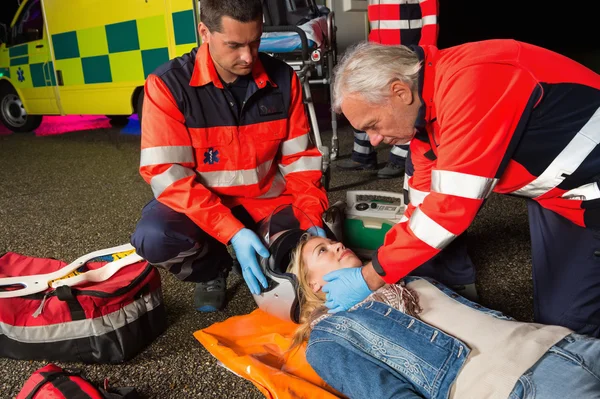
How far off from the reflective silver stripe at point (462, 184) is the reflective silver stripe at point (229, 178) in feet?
2.62

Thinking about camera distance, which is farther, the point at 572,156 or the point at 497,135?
the point at 572,156

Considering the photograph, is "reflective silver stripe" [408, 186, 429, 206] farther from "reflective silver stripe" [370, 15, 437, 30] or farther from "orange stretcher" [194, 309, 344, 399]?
"reflective silver stripe" [370, 15, 437, 30]

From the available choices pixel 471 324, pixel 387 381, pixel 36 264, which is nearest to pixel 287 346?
pixel 387 381

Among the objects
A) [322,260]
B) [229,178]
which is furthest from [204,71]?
[322,260]

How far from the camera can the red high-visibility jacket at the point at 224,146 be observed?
162 centimetres

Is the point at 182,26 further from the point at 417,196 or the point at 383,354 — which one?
the point at 383,354

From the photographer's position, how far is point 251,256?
1588 mm

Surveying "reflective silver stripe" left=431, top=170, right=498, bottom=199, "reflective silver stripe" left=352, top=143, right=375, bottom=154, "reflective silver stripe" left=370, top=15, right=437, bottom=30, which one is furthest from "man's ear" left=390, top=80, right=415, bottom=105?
"reflective silver stripe" left=352, top=143, right=375, bottom=154

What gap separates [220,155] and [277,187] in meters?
0.28

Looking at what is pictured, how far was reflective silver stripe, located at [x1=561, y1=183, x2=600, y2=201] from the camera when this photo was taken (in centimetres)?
123

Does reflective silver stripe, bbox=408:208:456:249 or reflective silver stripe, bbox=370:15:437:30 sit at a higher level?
reflective silver stripe, bbox=370:15:437:30

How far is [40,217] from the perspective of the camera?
9.23 feet

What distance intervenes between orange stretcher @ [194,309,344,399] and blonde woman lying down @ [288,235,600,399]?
0.09 metres

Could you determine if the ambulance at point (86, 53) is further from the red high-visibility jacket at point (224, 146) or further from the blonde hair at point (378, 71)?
the blonde hair at point (378, 71)
